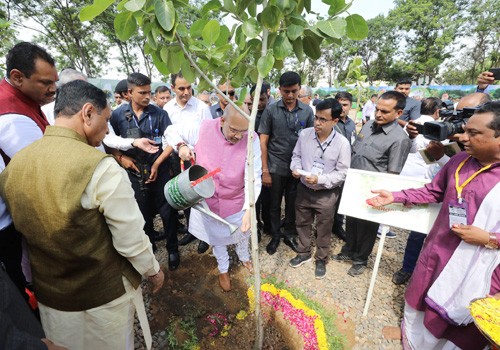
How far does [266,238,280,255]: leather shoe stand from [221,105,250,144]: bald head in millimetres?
1911

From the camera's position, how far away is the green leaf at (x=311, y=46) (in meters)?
1.56

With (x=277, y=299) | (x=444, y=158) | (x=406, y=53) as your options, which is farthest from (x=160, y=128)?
(x=406, y=53)

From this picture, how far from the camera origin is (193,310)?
2777mm

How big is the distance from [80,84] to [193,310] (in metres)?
2.36

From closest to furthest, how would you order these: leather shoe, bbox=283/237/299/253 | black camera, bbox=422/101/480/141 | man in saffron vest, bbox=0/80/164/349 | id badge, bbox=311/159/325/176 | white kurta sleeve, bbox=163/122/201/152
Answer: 1. man in saffron vest, bbox=0/80/164/349
2. black camera, bbox=422/101/480/141
3. white kurta sleeve, bbox=163/122/201/152
4. id badge, bbox=311/159/325/176
5. leather shoe, bbox=283/237/299/253

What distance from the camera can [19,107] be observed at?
1.78 m

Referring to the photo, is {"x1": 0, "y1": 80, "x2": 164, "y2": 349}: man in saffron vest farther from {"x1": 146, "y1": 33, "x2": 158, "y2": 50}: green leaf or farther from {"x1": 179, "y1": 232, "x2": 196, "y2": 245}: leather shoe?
{"x1": 179, "y1": 232, "x2": 196, "y2": 245}: leather shoe

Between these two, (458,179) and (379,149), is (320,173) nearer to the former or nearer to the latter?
(379,149)

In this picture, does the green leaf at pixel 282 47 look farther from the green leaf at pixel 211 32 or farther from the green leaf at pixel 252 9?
the green leaf at pixel 211 32

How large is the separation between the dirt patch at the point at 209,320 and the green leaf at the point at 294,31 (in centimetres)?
252

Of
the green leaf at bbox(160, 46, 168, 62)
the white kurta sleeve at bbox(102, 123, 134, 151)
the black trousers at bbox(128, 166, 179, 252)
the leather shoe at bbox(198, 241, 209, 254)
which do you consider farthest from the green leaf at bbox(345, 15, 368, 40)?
the leather shoe at bbox(198, 241, 209, 254)

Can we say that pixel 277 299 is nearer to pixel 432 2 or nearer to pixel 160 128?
pixel 160 128

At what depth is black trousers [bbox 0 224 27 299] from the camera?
64.6 inches

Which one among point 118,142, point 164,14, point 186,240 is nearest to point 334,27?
point 164,14
